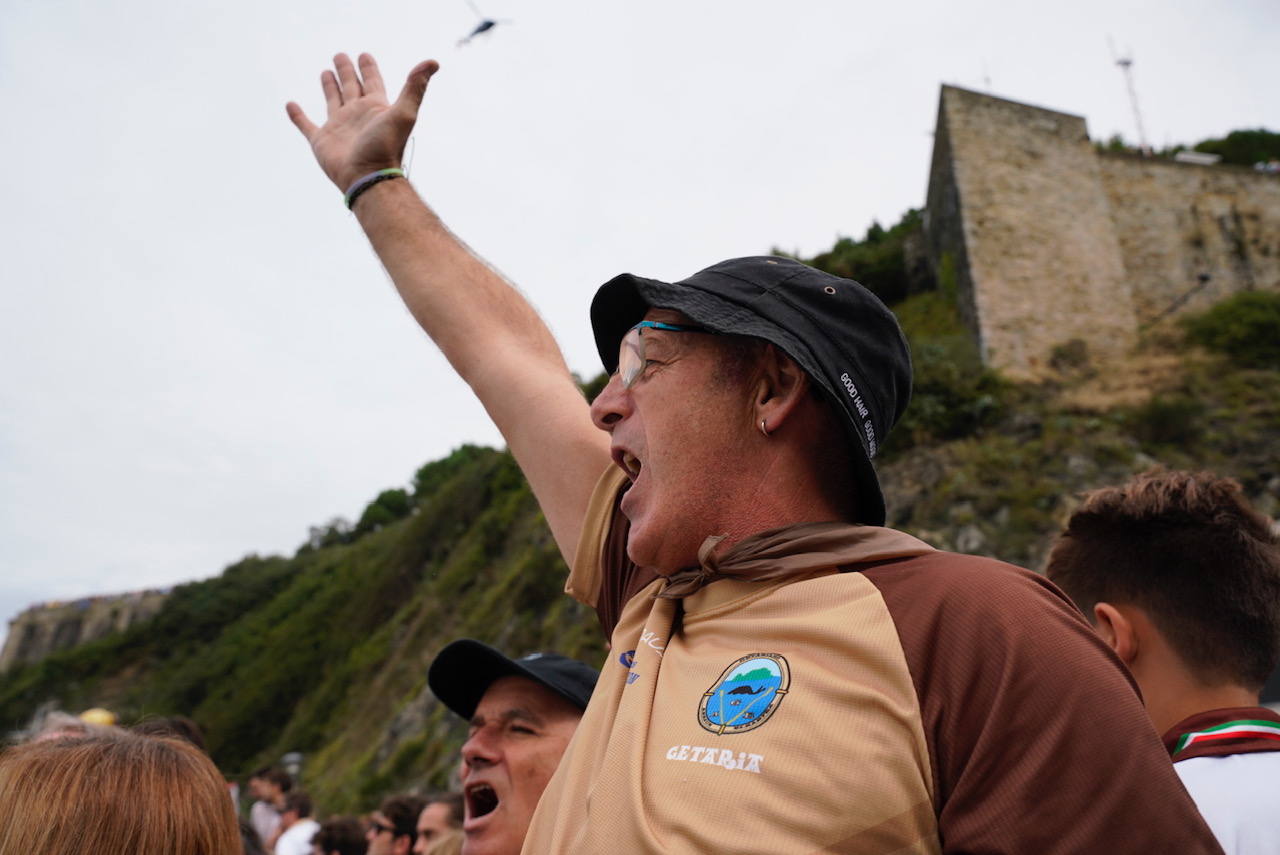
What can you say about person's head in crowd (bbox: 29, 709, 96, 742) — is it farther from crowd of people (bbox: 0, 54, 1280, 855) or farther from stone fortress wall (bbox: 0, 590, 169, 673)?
stone fortress wall (bbox: 0, 590, 169, 673)

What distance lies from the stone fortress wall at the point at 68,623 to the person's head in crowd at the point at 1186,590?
72.7 m

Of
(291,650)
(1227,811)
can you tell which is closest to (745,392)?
(1227,811)

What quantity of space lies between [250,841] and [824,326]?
130 inches

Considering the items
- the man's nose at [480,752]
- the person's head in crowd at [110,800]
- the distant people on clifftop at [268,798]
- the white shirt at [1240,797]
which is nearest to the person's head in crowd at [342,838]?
the distant people on clifftop at [268,798]

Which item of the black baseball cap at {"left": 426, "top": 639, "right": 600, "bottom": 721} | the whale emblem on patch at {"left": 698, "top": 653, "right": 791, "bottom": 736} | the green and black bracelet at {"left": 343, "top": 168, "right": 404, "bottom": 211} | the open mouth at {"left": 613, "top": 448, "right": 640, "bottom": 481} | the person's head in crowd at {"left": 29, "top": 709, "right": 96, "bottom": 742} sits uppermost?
the green and black bracelet at {"left": 343, "top": 168, "right": 404, "bottom": 211}

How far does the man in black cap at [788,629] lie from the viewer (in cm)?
102

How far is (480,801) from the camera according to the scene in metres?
2.92

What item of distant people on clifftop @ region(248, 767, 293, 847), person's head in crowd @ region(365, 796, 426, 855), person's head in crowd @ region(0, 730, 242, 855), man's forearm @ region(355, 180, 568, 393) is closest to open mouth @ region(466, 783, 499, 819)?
person's head in crowd @ region(0, 730, 242, 855)

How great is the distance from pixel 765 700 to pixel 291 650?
111 ft

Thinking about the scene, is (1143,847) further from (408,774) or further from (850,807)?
(408,774)

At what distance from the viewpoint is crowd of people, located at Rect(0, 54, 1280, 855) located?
41.1 inches

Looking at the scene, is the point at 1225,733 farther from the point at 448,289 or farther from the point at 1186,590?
the point at 448,289

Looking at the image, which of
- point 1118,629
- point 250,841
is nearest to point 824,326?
point 1118,629

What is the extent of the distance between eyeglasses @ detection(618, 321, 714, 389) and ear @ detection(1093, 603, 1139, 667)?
1634mm
